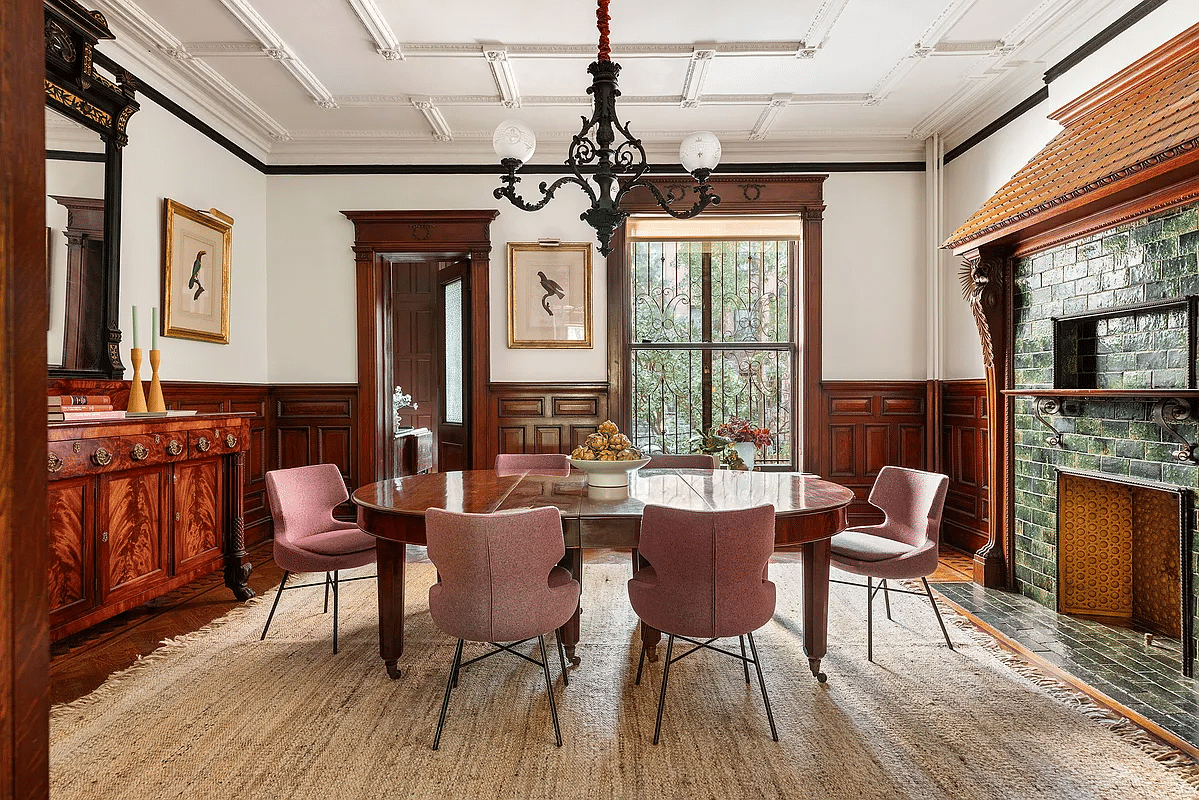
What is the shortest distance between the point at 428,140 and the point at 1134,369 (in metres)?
4.91

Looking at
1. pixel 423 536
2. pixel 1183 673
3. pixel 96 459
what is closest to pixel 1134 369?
pixel 1183 673

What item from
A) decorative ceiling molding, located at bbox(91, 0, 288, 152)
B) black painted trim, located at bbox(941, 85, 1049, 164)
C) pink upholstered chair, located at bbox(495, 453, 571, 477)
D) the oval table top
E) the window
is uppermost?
decorative ceiling molding, located at bbox(91, 0, 288, 152)

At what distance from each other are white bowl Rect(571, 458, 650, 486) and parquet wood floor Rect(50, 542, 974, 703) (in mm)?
1898

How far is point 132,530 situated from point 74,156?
6.28 ft

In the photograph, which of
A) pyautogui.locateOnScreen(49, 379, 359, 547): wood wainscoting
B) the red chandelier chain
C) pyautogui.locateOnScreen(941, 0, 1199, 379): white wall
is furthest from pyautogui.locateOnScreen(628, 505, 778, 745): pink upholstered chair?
pyautogui.locateOnScreen(49, 379, 359, 547): wood wainscoting

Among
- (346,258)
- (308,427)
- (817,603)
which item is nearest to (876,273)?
(817,603)

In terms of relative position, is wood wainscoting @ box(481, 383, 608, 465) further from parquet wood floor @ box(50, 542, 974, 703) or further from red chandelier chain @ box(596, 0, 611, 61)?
red chandelier chain @ box(596, 0, 611, 61)

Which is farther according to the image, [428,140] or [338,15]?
[428,140]

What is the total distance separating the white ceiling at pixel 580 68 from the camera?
11.8 ft

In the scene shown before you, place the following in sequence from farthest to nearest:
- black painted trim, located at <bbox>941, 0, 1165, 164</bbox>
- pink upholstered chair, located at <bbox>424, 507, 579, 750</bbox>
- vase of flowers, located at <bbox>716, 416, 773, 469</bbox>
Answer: vase of flowers, located at <bbox>716, 416, 773, 469</bbox> < black painted trim, located at <bbox>941, 0, 1165, 164</bbox> < pink upholstered chair, located at <bbox>424, 507, 579, 750</bbox>

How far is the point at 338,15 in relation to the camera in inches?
141

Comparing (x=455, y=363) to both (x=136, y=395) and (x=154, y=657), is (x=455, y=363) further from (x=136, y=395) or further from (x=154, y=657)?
(x=154, y=657)

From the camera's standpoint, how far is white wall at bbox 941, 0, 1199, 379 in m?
3.22

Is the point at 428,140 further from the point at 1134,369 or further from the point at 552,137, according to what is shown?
the point at 1134,369
